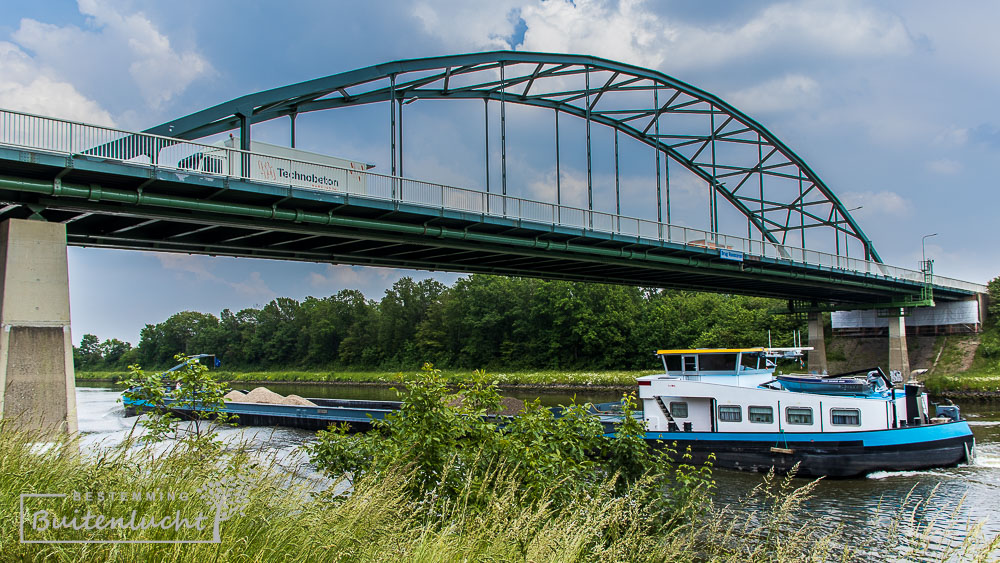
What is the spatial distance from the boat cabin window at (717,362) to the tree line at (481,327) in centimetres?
4172

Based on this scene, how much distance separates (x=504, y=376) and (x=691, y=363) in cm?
1036

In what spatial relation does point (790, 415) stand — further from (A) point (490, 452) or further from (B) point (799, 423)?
(A) point (490, 452)

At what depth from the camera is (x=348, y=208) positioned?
76.4 feet

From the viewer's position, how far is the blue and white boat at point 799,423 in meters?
20.3

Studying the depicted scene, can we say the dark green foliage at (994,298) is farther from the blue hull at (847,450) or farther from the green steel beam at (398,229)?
the blue hull at (847,450)

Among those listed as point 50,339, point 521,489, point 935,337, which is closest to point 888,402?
point 521,489

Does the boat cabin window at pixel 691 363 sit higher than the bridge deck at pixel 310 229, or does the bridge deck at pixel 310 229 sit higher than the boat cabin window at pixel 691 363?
the bridge deck at pixel 310 229

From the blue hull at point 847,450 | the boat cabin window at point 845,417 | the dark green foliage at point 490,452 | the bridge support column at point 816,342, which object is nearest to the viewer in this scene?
the dark green foliage at point 490,452

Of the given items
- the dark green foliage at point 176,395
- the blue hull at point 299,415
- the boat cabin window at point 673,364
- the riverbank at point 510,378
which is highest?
the dark green foliage at point 176,395

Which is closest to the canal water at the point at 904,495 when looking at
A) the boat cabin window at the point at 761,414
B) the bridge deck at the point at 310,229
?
the boat cabin window at the point at 761,414

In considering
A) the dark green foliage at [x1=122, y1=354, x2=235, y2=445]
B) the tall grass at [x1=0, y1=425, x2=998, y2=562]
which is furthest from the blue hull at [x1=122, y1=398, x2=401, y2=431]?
the tall grass at [x1=0, y1=425, x2=998, y2=562]

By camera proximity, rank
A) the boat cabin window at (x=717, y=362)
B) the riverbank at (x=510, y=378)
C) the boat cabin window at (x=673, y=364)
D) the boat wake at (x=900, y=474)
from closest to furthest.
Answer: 1. the boat wake at (x=900, y=474)
2. the boat cabin window at (x=717, y=362)
3. the boat cabin window at (x=673, y=364)
4. the riverbank at (x=510, y=378)

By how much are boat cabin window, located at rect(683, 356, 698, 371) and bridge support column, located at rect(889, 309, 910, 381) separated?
126ft

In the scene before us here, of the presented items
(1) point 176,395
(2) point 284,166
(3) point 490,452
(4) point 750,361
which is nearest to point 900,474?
(4) point 750,361
